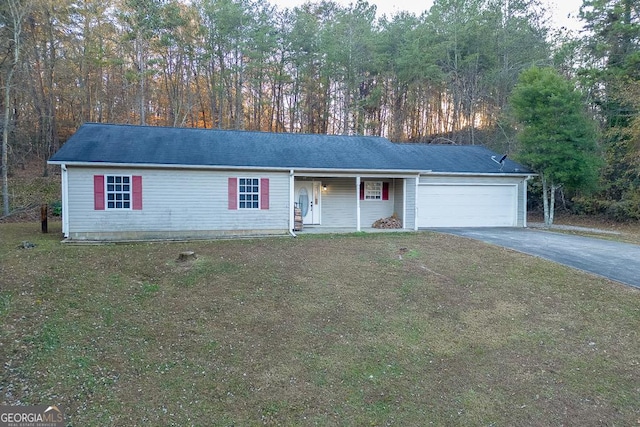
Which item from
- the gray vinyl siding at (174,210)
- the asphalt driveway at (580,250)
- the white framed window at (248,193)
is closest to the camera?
the asphalt driveway at (580,250)

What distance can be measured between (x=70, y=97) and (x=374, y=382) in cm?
2637

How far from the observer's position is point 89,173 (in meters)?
11.0

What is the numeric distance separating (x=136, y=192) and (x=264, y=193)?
156 inches

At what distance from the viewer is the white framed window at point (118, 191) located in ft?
36.9

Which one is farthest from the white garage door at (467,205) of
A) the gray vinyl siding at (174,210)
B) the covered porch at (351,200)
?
the gray vinyl siding at (174,210)

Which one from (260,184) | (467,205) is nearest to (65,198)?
(260,184)

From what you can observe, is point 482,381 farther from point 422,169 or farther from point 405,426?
point 422,169

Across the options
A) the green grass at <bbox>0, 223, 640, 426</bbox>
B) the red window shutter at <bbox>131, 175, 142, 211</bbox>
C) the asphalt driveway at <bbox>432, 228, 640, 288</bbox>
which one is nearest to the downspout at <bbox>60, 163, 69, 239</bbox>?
the red window shutter at <bbox>131, 175, 142, 211</bbox>

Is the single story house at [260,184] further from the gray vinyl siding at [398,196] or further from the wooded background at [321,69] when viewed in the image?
the wooded background at [321,69]

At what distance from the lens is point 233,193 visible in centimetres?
1220

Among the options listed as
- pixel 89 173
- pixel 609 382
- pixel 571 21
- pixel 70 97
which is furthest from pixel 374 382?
pixel 70 97

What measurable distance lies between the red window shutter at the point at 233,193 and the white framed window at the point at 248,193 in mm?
106

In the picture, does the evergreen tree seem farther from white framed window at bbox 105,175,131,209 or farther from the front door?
white framed window at bbox 105,175,131,209

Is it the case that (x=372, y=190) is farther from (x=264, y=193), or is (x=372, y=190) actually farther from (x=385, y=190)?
(x=264, y=193)
